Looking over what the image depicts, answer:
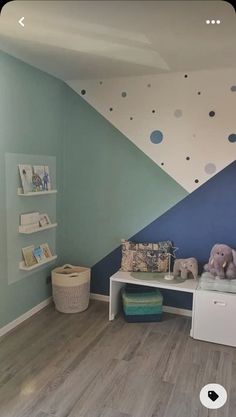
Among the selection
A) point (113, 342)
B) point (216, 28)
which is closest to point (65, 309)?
point (113, 342)

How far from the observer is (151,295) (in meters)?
3.05

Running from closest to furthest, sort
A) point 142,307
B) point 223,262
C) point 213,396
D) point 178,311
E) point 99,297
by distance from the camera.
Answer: point 213,396, point 223,262, point 142,307, point 178,311, point 99,297

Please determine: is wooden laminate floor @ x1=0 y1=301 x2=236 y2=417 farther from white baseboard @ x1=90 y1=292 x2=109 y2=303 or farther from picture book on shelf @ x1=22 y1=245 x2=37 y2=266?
picture book on shelf @ x1=22 y1=245 x2=37 y2=266

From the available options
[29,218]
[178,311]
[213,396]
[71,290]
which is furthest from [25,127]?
[213,396]

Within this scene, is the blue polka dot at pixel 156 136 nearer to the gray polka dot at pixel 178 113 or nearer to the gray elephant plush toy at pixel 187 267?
the gray polka dot at pixel 178 113

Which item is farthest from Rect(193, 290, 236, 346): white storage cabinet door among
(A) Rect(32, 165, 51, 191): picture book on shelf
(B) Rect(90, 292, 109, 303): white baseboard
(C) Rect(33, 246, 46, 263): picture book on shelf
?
(A) Rect(32, 165, 51, 191): picture book on shelf

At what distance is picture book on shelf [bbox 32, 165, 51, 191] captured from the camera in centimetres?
298

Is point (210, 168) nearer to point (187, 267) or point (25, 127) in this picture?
point (187, 267)

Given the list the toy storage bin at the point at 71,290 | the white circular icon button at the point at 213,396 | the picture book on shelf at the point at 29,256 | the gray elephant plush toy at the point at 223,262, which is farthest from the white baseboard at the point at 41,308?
the white circular icon button at the point at 213,396

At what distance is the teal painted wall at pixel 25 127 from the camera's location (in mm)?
2615

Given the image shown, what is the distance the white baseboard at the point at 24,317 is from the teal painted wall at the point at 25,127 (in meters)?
0.04

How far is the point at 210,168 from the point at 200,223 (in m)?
0.51

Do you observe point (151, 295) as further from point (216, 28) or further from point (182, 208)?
point (216, 28)

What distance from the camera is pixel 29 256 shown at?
9.71 feet
